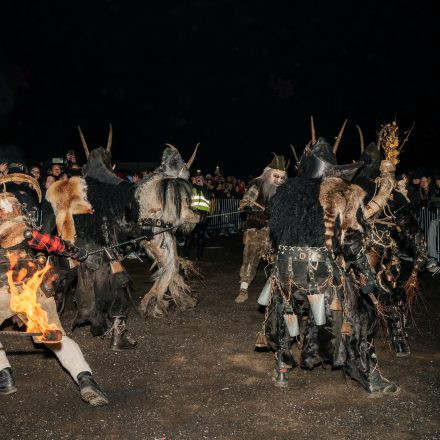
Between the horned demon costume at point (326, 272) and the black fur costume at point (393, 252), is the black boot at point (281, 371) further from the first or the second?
the black fur costume at point (393, 252)

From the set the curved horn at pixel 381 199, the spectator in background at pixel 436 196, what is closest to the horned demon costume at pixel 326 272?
the curved horn at pixel 381 199

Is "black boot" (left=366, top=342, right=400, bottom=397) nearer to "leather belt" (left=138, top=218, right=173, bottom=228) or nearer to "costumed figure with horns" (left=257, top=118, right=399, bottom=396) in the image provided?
"costumed figure with horns" (left=257, top=118, right=399, bottom=396)

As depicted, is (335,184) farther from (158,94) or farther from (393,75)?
(158,94)

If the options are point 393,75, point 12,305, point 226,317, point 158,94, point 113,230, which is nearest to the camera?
point 12,305

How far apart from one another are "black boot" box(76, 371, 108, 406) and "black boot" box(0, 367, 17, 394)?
25.9 inches

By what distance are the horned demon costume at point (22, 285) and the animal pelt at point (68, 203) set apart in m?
1.15

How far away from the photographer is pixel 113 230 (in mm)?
5867

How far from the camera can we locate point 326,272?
444 cm

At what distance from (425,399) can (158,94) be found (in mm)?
46815

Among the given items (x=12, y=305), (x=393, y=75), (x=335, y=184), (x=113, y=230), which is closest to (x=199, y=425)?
(x=12, y=305)

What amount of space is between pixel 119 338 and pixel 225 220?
12418mm

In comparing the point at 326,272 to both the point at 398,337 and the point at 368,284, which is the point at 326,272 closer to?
the point at 368,284

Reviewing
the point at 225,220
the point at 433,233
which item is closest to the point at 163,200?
the point at 433,233

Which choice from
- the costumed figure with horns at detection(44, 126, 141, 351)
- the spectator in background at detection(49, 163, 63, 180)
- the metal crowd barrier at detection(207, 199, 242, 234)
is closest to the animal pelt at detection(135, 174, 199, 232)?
the costumed figure with horns at detection(44, 126, 141, 351)
